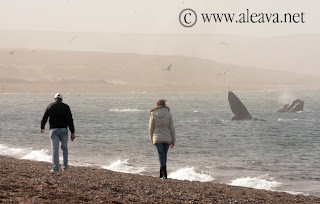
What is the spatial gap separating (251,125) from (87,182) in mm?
66281

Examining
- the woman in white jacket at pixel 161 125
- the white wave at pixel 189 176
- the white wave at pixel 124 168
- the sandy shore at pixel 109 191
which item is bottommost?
the white wave at pixel 189 176

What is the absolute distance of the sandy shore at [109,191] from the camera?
1179 centimetres

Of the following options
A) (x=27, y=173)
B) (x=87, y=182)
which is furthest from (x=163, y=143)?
(x=27, y=173)

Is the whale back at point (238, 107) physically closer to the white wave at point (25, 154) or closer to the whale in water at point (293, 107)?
A: the whale in water at point (293, 107)

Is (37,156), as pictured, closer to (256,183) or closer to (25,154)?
(25,154)

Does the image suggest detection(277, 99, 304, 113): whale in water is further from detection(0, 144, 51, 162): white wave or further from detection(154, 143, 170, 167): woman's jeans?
detection(154, 143, 170, 167): woman's jeans

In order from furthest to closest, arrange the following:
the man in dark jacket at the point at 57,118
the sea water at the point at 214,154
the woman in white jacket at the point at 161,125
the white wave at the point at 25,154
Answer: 1. the white wave at the point at 25,154
2. the sea water at the point at 214,154
3. the woman in white jacket at the point at 161,125
4. the man in dark jacket at the point at 57,118

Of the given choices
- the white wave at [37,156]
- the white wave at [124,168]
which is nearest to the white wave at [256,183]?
the white wave at [124,168]

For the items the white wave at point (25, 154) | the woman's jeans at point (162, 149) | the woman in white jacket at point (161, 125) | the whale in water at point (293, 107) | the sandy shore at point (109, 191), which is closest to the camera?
the sandy shore at point (109, 191)

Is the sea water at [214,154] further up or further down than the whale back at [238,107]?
further down

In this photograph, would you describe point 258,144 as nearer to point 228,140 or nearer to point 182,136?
point 228,140

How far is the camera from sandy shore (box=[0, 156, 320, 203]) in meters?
11.8

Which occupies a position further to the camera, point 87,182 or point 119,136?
point 119,136

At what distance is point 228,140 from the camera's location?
5659cm
